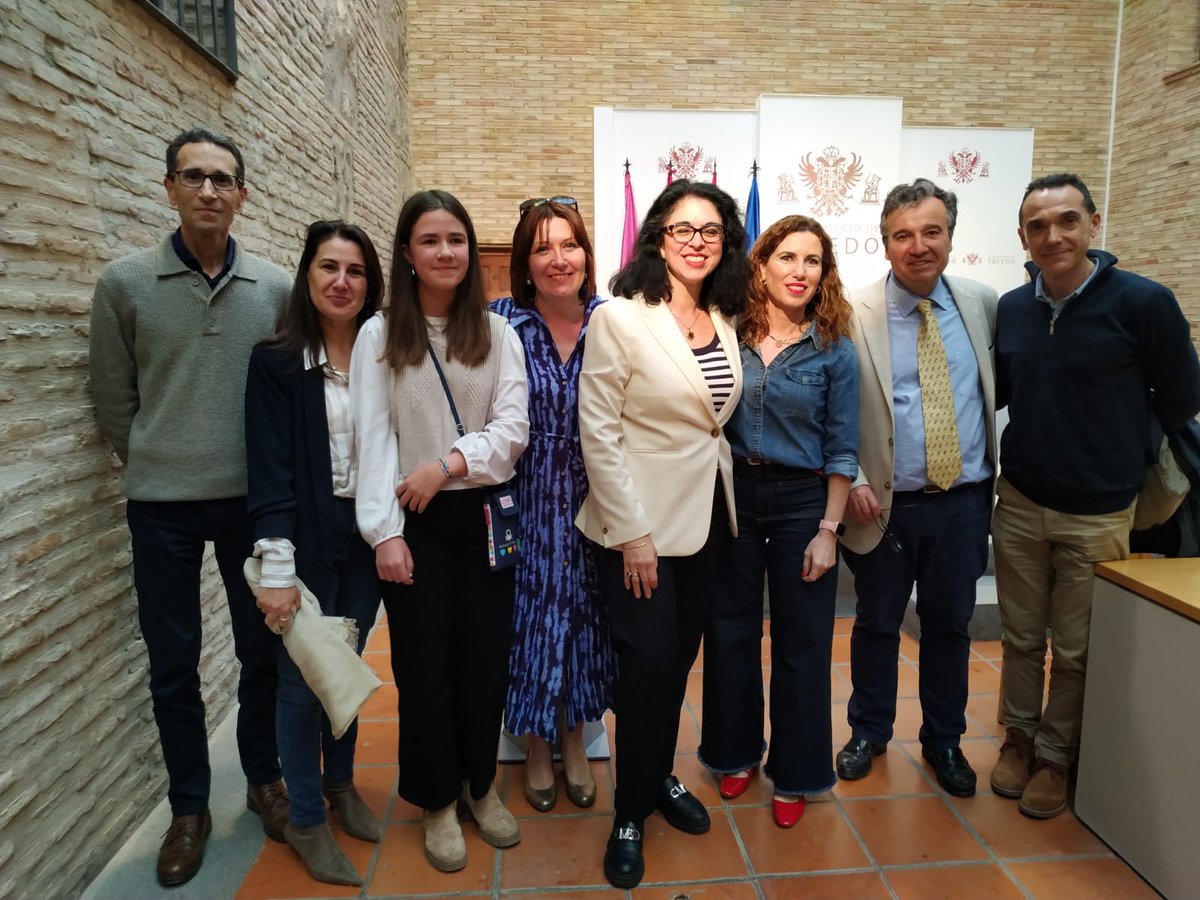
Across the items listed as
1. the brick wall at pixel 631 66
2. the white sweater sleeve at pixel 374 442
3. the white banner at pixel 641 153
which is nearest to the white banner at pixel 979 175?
the brick wall at pixel 631 66

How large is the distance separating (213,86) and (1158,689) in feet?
13.6

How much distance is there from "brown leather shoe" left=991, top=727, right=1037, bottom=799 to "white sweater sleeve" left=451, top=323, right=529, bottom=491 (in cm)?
202

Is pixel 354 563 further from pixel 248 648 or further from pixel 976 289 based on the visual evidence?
pixel 976 289

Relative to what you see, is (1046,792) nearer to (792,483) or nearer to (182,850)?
(792,483)

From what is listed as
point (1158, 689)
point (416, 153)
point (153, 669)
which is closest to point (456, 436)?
point (153, 669)

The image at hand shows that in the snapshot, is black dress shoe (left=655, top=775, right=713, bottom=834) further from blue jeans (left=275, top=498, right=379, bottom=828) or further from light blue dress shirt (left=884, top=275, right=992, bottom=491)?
light blue dress shirt (left=884, top=275, right=992, bottom=491)

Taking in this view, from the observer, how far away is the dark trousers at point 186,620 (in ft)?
6.95

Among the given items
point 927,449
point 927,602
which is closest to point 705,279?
point 927,449

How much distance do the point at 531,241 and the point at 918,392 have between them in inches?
53.4

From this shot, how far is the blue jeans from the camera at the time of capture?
2.09 meters

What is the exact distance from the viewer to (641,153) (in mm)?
8938

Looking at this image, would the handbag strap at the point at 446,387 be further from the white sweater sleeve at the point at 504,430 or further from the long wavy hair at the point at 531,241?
the long wavy hair at the point at 531,241

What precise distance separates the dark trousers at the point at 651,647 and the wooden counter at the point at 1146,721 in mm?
1225

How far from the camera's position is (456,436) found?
207 centimetres
